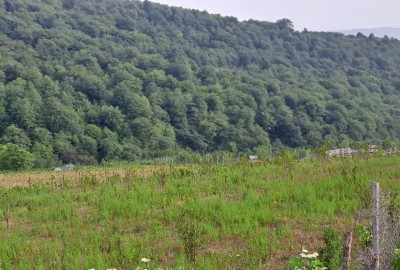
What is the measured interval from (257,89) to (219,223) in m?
64.0

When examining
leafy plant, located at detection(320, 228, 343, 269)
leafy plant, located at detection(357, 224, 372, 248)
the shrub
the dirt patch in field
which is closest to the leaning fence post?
leafy plant, located at detection(320, 228, 343, 269)

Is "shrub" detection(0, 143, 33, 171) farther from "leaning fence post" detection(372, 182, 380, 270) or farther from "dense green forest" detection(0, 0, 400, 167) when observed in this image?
"leaning fence post" detection(372, 182, 380, 270)

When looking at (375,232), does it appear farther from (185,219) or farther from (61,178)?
(61,178)

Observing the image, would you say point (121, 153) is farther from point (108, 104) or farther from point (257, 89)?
point (257, 89)

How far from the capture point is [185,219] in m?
7.87

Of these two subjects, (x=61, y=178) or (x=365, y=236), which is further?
(x=61, y=178)

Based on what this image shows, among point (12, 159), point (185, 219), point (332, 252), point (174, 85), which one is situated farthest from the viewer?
point (174, 85)

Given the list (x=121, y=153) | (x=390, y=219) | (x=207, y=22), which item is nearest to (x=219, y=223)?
(x=390, y=219)

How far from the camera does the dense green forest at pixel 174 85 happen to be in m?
52.0

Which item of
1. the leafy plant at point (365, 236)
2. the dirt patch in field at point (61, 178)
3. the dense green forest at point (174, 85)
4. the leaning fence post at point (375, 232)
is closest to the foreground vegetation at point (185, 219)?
the leafy plant at point (365, 236)

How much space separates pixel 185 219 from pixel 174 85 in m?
60.8

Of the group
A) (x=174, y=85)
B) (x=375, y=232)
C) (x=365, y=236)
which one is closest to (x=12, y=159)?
(x=365, y=236)

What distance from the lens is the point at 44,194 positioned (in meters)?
10.7

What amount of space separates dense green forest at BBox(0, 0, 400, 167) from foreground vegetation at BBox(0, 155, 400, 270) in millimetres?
33664
